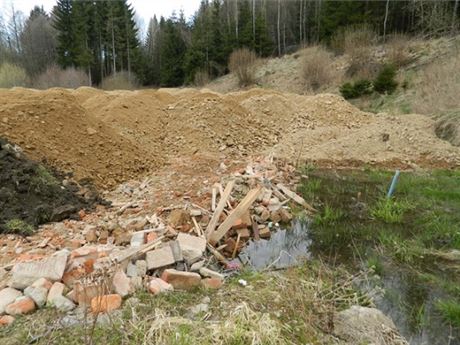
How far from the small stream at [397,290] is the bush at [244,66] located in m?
23.9

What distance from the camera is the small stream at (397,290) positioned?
9.03 ft

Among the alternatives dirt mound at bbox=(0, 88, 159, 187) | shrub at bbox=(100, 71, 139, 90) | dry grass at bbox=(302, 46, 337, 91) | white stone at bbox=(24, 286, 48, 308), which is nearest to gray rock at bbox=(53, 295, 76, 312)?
white stone at bbox=(24, 286, 48, 308)

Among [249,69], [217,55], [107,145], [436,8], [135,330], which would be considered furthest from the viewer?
[217,55]

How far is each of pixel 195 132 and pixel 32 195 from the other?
17.5 ft

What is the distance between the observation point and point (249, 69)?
Result: 27094 mm

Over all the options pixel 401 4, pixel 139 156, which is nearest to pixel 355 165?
pixel 139 156

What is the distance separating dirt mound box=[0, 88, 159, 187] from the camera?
6453mm

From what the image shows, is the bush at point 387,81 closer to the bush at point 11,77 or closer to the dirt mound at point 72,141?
the dirt mound at point 72,141

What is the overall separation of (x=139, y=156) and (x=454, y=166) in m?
7.83

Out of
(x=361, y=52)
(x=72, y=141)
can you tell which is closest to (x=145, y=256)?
(x=72, y=141)

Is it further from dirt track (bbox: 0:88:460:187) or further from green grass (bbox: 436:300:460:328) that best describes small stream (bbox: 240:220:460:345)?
dirt track (bbox: 0:88:460:187)

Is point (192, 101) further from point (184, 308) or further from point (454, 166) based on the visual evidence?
point (184, 308)

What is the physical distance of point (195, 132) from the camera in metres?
9.71

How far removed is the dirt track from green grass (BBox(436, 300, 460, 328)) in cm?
560
